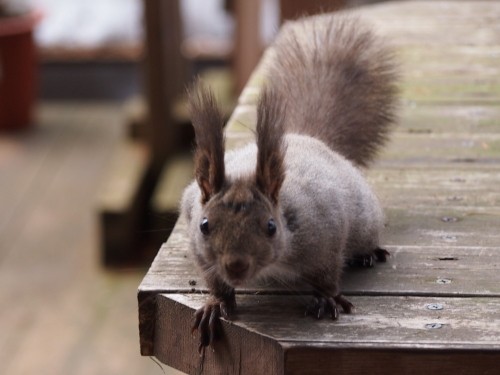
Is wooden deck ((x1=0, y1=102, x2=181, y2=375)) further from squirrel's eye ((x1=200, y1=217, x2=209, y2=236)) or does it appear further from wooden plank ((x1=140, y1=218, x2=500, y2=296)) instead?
squirrel's eye ((x1=200, y1=217, x2=209, y2=236))

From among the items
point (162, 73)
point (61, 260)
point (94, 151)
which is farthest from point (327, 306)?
point (94, 151)

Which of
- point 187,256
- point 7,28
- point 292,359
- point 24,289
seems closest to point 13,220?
point 24,289

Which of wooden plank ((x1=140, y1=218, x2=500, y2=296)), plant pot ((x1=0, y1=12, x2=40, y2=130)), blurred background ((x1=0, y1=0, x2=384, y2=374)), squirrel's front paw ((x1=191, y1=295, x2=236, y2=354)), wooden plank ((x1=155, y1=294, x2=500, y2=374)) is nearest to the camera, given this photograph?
wooden plank ((x1=155, y1=294, x2=500, y2=374))

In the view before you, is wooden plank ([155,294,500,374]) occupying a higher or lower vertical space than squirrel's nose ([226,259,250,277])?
lower

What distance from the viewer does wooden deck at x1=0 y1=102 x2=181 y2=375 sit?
366 centimetres

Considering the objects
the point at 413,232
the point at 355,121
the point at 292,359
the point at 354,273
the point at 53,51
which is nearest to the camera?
the point at 292,359

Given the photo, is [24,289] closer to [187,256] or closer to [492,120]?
[492,120]

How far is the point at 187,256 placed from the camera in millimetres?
1671

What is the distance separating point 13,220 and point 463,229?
3.06 metres

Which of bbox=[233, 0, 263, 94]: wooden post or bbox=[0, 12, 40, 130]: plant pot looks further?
bbox=[0, 12, 40, 130]: plant pot

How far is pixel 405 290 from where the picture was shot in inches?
61.0

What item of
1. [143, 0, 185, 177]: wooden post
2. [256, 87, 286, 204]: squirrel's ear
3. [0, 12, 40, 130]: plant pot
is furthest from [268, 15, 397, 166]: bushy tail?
[0, 12, 40, 130]: plant pot

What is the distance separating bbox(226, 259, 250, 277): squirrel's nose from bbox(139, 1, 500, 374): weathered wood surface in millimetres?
87

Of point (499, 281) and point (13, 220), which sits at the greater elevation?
point (499, 281)
